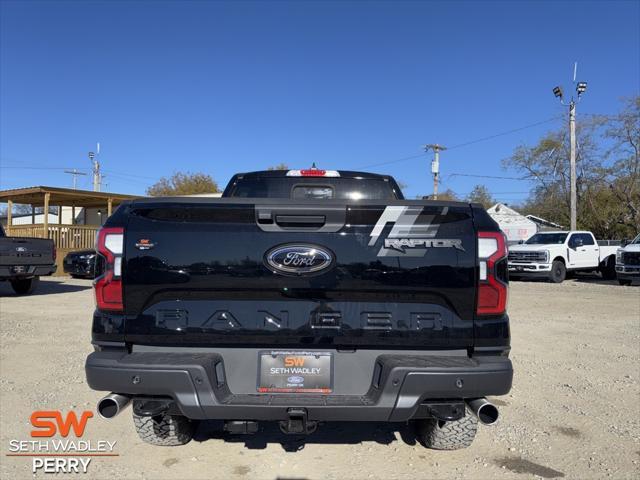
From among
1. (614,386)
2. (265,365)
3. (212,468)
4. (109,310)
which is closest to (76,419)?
(212,468)

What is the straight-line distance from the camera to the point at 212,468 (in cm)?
326

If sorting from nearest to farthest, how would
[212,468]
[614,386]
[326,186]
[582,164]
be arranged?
[212,468], [326,186], [614,386], [582,164]

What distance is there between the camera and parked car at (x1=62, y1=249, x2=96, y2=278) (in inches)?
680

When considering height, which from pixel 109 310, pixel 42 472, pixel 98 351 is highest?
pixel 109 310

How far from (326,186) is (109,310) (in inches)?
89.5

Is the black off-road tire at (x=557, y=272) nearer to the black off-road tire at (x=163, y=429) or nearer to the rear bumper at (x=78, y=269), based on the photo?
the rear bumper at (x=78, y=269)

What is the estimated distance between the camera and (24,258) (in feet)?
38.3

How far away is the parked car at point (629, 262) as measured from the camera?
16406 mm

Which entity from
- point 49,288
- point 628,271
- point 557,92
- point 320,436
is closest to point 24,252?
point 49,288

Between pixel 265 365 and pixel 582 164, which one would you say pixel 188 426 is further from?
pixel 582 164

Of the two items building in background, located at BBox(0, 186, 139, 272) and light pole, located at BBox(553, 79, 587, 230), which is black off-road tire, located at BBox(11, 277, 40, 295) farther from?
light pole, located at BBox(553, 79, 587, 230)

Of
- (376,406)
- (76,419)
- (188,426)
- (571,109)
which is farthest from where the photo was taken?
(571,109)

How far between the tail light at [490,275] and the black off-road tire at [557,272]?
16.8 m

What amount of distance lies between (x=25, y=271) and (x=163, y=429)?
399 inches
